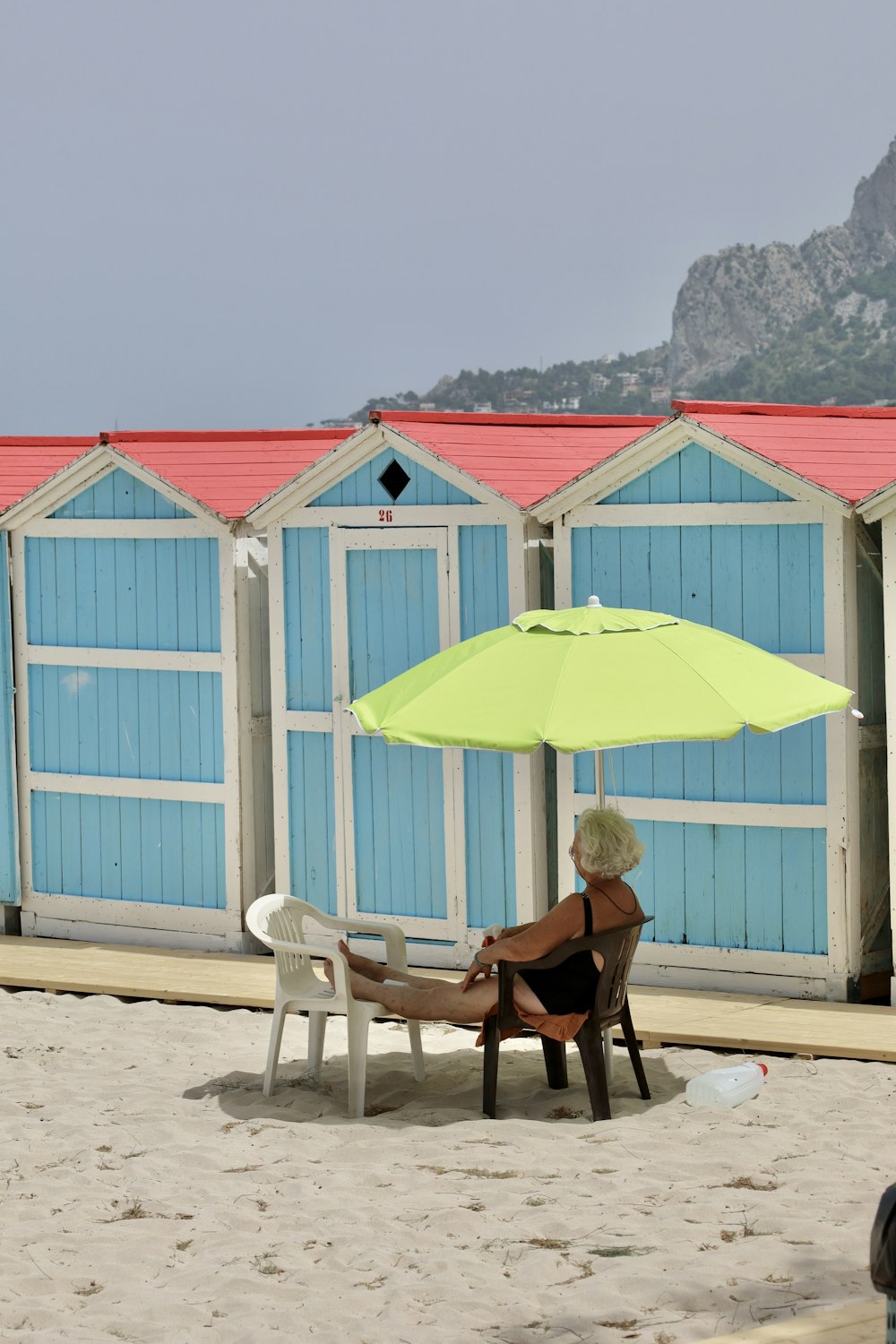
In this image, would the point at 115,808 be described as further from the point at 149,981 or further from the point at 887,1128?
the point at 887,1128

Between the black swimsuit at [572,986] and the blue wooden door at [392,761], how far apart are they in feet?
7.55

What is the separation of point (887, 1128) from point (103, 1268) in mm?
2708

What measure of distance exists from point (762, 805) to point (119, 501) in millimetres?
3824

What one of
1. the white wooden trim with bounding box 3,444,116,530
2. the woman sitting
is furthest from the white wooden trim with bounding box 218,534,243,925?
the woman sitting

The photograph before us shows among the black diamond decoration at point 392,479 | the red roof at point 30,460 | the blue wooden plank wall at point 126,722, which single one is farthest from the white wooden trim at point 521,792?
the red roof at point 30,460

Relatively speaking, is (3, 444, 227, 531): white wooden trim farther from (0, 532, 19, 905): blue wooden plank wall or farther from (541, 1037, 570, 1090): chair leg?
(541, 1037, 570, 1090): chair leg

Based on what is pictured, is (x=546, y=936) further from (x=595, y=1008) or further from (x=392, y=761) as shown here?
(x=392, y=761)

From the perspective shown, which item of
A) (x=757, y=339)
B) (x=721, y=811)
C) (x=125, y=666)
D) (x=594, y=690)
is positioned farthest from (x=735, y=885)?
(x=757, y=339)

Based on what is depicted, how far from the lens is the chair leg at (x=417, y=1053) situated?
6637mm

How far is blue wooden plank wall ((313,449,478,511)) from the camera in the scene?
8289mm

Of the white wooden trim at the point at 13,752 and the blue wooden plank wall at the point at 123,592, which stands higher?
the blue wooden plank wall at the point at 123,592

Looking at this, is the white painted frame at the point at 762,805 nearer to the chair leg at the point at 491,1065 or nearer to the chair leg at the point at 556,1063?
the chair leg at the point at 556,1063

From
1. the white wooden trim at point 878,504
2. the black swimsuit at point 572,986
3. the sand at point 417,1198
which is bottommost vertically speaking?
the sand at point 417,1198

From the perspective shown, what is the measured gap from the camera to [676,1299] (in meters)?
4.33
